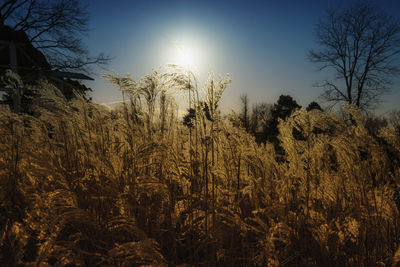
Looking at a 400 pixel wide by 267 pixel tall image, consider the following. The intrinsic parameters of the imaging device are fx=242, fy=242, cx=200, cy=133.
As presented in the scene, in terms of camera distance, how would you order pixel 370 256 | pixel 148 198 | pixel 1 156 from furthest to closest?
pixel 1 156
pixel 148 198
pixel 370 256

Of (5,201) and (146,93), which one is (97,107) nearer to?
(146,93)

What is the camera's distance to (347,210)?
2.00 m

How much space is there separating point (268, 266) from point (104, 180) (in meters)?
1.60

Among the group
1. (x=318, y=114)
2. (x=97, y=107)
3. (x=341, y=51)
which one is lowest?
(x=318, y=114)

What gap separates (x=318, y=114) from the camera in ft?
6.14

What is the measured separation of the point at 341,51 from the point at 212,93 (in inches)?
832

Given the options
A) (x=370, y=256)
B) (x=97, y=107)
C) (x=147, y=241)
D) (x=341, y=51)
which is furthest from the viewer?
(x=341, y=51)

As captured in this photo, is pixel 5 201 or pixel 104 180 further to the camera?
pixel 5 201

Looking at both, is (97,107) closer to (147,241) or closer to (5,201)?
(5,201)

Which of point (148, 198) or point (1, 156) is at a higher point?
point (1, 156)

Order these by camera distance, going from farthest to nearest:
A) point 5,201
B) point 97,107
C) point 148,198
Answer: point 97,107, point 5,201, point 148,198

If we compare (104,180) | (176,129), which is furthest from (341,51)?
(104,180)

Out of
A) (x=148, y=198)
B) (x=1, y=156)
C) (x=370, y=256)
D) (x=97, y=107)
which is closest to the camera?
(x=370, y=256)

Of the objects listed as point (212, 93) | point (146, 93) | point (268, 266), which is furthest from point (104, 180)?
point (268, 266)
